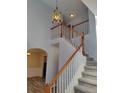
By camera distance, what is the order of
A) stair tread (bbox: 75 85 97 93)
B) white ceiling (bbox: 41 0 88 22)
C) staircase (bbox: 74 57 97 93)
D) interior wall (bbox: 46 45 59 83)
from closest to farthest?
stair tread (bbox: 75 85 97 93) < staircase (bbox: 74 57 97 93) < white ceiling (bbox: 41 0 88 22) < interior wall (bbox: 46 45 59 83)

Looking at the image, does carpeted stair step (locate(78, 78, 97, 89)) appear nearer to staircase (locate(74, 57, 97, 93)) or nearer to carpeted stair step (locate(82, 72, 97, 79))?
staircase (locate(74, 57, 97, 93))

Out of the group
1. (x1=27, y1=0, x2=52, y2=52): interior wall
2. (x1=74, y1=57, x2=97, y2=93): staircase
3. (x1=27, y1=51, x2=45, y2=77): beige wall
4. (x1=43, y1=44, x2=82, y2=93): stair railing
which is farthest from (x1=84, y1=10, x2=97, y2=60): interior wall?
(x1=27, y1=51, x2=45, y2=77): beige wall

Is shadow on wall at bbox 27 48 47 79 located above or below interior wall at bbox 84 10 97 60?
below

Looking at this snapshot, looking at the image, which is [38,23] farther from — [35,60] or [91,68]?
[35,60]

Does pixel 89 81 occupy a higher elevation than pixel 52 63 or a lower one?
lower

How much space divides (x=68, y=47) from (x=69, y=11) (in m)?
2.89

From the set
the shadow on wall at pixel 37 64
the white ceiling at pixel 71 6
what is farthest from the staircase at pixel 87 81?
the shadow on wall at pixel 37 64

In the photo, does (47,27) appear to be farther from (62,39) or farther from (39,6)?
(62,39)

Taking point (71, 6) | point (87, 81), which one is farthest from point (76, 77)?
point (71, 6)

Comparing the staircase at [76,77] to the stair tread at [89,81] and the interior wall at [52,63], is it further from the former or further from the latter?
the interior wall at [52,63]
